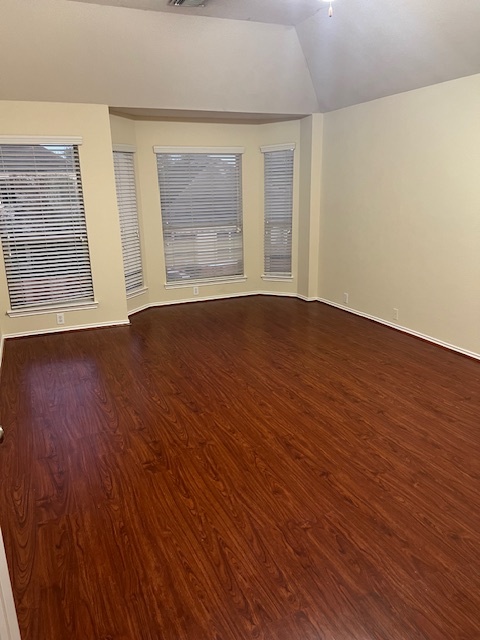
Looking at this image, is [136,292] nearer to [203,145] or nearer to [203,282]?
[203,282]

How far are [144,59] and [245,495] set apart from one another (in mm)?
4193

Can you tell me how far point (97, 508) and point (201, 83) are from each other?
4.42m

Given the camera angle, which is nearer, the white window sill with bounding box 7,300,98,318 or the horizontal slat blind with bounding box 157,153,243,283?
the white window sill with bounding box 7,300,98,318

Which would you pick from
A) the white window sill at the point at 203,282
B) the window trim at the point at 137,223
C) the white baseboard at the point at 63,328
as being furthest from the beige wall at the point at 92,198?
the white window sill at the point at 203,282

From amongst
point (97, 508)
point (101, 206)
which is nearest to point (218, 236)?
point (101, 206)

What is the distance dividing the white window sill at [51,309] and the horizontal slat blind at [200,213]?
1392 mm

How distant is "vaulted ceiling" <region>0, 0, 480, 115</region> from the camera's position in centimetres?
366

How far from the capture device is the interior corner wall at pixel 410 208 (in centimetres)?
398

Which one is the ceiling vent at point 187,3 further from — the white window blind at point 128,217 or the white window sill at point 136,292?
the white window sill at point 136,292

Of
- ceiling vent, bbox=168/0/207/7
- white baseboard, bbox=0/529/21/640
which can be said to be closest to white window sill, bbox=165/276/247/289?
ceiling vent, bbox=168/0/207/7

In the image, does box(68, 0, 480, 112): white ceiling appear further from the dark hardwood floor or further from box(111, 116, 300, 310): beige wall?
the dark hardwood floor

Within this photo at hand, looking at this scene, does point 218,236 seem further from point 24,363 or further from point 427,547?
point 427,547

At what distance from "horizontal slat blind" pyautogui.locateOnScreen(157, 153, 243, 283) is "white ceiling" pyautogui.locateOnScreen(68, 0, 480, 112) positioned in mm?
1708

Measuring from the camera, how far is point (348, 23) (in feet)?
13.3
